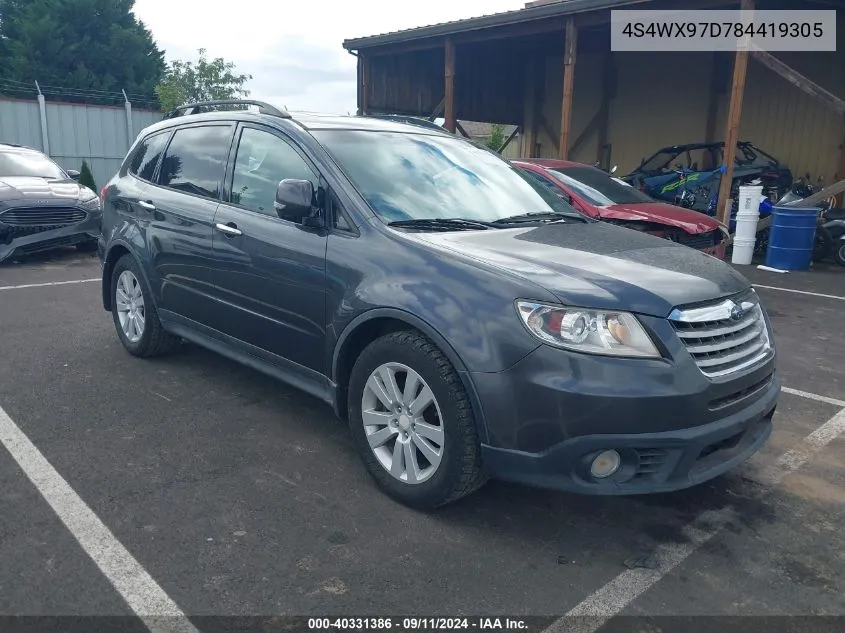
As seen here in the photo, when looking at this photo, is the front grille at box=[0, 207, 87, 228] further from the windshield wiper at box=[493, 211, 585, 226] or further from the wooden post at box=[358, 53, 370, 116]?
the wooden post at box=[358, 53, 370, 116]

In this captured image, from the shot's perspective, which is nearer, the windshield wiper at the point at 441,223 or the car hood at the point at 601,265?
the car hood at the point at 601,265

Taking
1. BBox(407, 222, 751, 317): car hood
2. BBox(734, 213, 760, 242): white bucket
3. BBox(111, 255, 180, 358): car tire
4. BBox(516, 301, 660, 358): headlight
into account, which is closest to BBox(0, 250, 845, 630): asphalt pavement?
BBox(111, 255, 180, 358): car tire

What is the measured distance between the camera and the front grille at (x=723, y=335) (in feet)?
9.27

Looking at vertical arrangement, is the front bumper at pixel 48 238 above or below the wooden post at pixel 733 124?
below

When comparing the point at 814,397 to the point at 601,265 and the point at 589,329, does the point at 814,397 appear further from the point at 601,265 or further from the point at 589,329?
the point at 589,329

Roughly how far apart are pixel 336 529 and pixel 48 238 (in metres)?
8.13

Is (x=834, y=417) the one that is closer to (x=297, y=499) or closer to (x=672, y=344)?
(x=672, y=344)

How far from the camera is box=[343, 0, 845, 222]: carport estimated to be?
42.1 feet

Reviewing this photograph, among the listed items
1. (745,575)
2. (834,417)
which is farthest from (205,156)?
(834,417)

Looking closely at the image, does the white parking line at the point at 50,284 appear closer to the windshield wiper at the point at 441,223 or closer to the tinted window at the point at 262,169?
the tinted window at the point at 262,169

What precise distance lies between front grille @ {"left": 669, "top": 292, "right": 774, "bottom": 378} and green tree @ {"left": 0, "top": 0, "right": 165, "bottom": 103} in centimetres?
4109

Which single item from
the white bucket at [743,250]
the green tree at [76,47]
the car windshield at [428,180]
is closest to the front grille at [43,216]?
the car windshield at [428,180]

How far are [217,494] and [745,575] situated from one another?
2230mm

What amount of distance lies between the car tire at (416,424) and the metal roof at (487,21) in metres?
10.2
